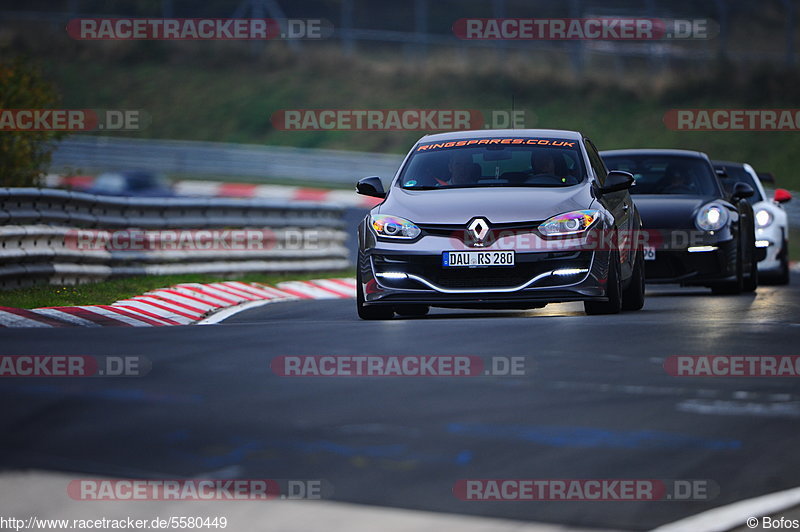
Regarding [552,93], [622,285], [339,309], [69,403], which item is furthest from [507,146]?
[552,93]

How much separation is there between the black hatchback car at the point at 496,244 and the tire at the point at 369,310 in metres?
0.01

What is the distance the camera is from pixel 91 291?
14.6 meters

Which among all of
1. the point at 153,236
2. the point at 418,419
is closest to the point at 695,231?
the point at 153,236

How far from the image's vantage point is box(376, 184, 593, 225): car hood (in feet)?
35.8

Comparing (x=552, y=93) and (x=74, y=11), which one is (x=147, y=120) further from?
(x=552, y=93)

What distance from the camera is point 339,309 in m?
13.6

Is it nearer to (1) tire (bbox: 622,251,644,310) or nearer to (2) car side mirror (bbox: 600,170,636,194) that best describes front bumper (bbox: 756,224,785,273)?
(1) tire (bbox: 622,251,644,310)

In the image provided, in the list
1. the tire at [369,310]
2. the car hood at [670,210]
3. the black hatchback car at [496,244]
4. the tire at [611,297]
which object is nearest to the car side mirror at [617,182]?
the black hatchback car at [496,244]

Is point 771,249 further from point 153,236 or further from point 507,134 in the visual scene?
point 153,236

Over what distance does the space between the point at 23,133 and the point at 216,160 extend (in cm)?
2269

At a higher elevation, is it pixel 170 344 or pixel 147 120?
pixel 147 120

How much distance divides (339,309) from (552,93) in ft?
118

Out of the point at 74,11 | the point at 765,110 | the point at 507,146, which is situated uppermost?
the point at 74,11

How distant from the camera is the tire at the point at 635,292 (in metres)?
12.4
